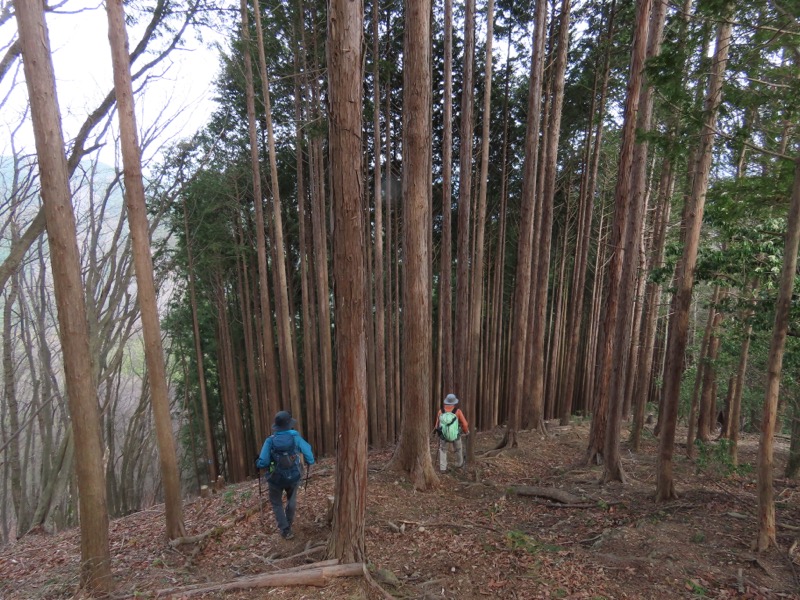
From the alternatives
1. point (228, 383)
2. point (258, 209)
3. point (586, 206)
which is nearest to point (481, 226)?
point (586, 206)

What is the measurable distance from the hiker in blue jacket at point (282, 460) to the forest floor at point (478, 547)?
421mm

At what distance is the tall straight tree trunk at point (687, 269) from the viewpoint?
201 inches

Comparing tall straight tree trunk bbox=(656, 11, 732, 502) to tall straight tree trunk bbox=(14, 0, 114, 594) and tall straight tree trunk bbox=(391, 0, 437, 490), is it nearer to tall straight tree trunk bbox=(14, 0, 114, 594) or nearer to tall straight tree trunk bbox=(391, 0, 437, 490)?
tall straight tree trunk bbox=(391, 0, 437, 490)

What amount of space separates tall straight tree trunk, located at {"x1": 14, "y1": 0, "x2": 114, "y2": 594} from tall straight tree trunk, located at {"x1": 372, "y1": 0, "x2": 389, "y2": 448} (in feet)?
26.1

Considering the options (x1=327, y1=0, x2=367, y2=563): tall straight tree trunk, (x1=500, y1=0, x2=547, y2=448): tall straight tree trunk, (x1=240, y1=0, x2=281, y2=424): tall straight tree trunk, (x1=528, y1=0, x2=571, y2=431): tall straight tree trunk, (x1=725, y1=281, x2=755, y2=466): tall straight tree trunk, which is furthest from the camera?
(x1=528, y1=0, x2=571, y2=431): tall straight tree trunk

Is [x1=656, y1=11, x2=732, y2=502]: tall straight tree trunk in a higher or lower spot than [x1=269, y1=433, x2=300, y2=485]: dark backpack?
higher

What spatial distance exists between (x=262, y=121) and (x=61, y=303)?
1092 centimetres

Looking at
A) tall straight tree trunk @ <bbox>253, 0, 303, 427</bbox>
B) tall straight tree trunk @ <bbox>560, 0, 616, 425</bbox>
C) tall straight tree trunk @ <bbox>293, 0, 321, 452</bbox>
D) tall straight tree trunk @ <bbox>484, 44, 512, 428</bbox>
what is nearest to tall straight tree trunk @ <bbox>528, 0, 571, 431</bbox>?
tall straight tree trunk @ <bbox>560, 0, 616, 425</bbox>

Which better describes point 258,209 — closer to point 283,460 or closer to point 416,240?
point 416,240

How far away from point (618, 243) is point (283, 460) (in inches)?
250

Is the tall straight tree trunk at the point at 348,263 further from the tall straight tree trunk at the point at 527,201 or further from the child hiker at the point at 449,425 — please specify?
the tall straight tree trunk at the point at 527,201

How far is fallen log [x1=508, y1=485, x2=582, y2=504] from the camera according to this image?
21.6 ft

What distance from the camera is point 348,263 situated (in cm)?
352

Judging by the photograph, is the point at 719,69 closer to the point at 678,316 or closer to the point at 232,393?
the point at 678,316
